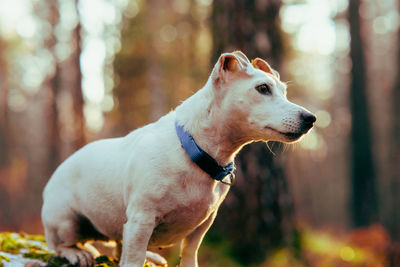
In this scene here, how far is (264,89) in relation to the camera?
286cm

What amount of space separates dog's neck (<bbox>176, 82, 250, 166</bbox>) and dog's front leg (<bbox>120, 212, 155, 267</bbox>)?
654mm

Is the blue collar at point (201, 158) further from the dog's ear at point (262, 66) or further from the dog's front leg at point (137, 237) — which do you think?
the dog's ear at point (262, 66)

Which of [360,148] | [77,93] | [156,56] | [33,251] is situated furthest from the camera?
[156,56]

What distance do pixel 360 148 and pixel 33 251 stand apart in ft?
33.9

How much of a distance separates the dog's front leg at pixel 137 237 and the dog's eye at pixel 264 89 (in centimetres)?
117

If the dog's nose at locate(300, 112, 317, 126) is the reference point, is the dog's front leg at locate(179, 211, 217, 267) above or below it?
below

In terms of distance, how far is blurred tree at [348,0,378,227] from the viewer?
11695 millimetres

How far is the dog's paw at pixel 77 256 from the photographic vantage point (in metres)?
3.36

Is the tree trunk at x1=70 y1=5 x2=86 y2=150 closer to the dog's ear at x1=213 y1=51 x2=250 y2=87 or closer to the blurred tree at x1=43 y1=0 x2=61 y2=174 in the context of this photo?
the blurred tree at x1=43 y1=0 x2=61 y2=174

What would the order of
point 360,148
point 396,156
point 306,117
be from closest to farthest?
point 306,117, point 396,156, point 360,148

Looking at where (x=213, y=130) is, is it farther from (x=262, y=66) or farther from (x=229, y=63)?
(x=262, y=66)

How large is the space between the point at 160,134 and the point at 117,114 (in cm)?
1911

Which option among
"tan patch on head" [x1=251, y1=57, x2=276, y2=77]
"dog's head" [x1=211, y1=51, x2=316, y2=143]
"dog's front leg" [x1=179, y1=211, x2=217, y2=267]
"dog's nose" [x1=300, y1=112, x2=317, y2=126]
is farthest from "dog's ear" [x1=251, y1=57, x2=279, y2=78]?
"dog's front leg" [x1=179, y1=211, x2=217, y2=267]

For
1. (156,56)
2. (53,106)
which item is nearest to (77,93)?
(53,106)
